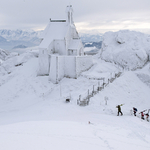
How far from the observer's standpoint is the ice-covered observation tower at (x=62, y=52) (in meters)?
31.5

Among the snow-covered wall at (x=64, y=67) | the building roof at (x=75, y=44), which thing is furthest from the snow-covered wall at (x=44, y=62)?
the building roof at (x=75, y=44)

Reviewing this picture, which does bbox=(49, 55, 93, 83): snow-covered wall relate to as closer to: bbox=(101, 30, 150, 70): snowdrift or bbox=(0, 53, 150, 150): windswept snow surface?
bbox=(0, 53, 150, 150): windswept snow surface

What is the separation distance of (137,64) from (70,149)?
31.5 m

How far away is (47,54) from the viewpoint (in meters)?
34.3

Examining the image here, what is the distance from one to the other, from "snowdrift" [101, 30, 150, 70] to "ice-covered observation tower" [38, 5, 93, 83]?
7289 millimetres

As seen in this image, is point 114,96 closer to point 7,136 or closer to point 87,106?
point 87,106

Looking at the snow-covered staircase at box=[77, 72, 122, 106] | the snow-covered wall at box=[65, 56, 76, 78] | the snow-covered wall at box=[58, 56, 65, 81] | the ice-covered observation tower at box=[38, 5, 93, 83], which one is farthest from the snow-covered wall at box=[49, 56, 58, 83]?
the snow-covered staircase at box=[77, 72, 122, 106]

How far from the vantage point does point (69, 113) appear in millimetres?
18000

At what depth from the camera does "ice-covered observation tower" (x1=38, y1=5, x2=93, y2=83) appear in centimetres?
3150

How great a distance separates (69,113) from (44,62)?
19.2m

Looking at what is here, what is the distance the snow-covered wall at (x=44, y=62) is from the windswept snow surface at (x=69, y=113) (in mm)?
1545

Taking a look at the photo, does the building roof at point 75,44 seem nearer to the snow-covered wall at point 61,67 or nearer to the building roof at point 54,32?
the building roof at point 54,32

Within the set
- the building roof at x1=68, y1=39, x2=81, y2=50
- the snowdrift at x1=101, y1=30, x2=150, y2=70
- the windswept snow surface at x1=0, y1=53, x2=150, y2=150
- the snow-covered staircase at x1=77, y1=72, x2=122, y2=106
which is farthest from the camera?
the snowdrift at x1=101, y1=30, x2=150, y2=70

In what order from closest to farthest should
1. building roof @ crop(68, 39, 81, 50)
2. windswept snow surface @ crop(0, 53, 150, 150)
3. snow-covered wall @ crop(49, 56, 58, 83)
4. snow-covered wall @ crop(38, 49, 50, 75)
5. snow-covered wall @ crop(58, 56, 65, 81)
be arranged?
1. windswept snow surface @ crop(0, 53, 150, 150)
2. snow-covered wall @ crop(49, 56, 58, 83)
3. snow-covered wall @ crop(58, 56, 65, 81)
4. snow-covered wall @ crop(38, 49, 50, 75)
5. building roof @ crop(68, 39, 81, 50)
